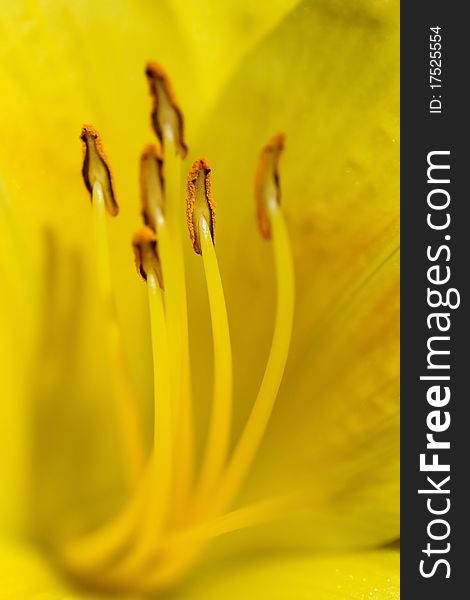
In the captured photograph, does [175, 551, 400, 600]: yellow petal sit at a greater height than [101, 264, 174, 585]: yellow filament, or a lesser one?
lesser

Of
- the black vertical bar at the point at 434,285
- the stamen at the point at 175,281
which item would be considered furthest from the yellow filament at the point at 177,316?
the black vertical bar at the point at 434,285

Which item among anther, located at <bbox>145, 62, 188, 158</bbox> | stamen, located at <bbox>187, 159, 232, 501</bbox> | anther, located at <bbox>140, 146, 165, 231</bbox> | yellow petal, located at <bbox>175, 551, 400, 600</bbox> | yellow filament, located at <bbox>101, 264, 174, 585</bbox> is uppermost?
anther, located at <bbox>145, 62, 188, 158</bbox>

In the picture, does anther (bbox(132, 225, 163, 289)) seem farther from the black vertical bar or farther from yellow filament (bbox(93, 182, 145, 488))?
the black vertical bar

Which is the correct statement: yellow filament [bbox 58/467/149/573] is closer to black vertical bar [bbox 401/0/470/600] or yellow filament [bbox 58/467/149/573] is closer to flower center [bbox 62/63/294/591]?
flower center [bbox 62/63/294/591]

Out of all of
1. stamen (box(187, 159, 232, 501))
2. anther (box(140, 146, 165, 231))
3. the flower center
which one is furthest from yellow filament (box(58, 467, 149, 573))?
anther (box(140, 146, 165, 231))

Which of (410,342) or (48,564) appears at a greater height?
(410,342)

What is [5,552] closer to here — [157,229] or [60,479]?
[60,479]

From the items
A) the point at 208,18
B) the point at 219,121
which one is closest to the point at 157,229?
the point at 219,121
